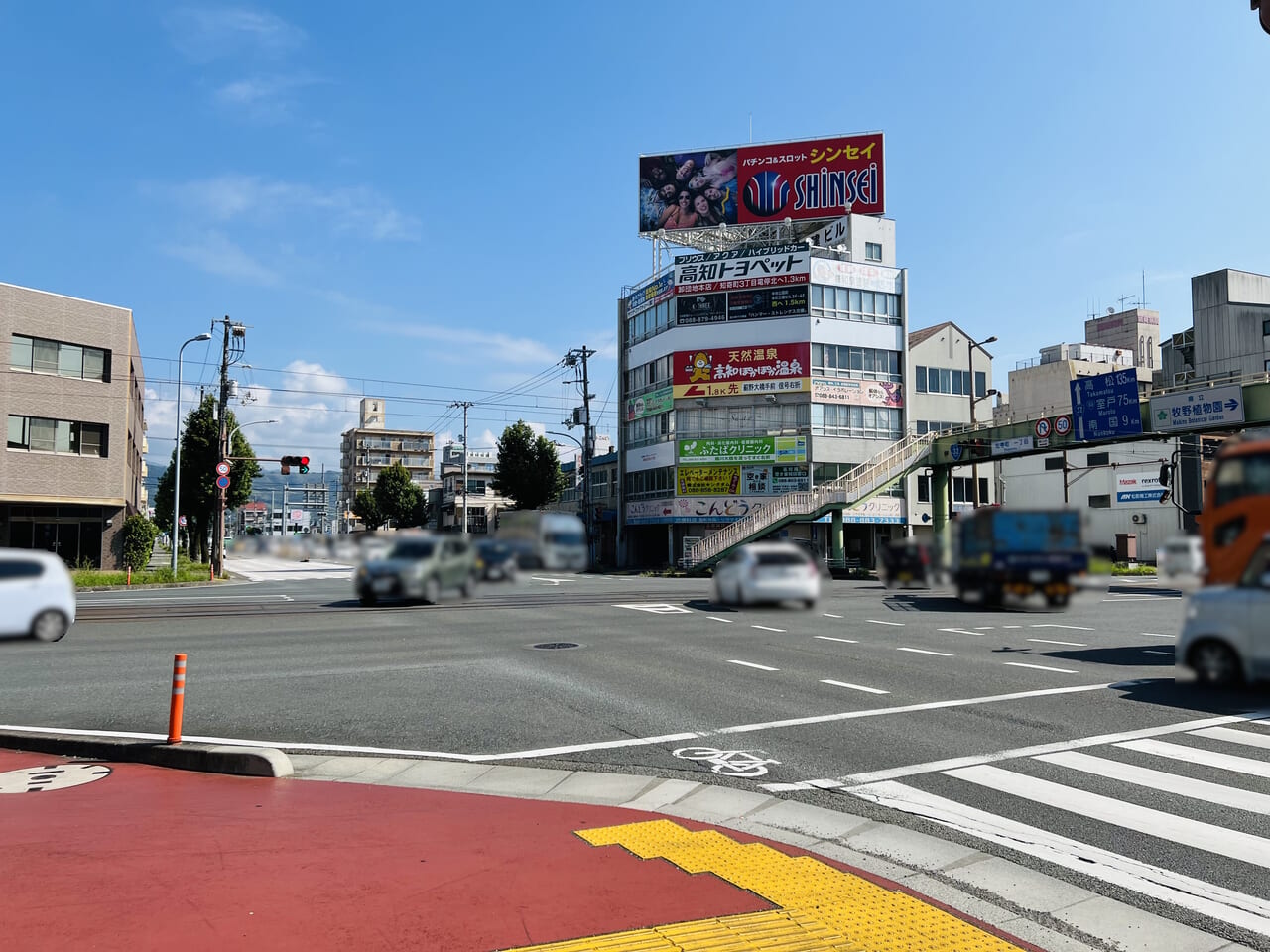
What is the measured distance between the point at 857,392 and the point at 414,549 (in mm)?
11154

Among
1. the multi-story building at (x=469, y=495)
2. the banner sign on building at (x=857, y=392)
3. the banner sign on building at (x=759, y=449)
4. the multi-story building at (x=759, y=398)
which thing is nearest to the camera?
the multi-story building at (x=469, y=495)

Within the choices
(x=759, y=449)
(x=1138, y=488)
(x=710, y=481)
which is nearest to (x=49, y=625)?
(x=710, y=481)

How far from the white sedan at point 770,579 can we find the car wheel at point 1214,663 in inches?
67.5

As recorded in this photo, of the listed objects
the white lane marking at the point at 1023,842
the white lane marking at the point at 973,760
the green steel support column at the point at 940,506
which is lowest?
the white lane marking at the point at 1023,842

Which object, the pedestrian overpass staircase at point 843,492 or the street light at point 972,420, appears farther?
the pedestrian overpass staircase at point 843,492

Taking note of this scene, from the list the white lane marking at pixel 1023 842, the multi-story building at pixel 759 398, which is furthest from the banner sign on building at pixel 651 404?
the white lane marking at pixel 1023 842

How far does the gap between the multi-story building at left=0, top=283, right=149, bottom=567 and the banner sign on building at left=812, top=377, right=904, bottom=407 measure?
11.6m

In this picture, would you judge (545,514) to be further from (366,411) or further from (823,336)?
(823,336)

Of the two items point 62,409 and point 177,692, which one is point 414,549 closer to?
point 62,409

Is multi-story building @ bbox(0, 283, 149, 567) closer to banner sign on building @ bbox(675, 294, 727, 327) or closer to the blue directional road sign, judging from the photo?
banner sign on building @ bbox(675, 294, 727, 327)

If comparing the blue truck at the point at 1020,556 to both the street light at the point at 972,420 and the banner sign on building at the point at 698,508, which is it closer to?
the street light at the point at 972,420

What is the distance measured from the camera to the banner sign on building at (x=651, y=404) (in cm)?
1670

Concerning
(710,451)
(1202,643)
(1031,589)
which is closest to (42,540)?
(710,451)

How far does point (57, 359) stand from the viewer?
14047mm
